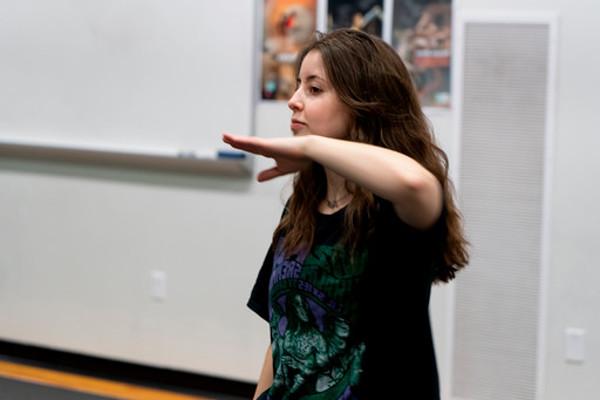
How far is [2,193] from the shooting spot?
3482 millimetres

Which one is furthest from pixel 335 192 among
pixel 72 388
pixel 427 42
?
pixel 72 388

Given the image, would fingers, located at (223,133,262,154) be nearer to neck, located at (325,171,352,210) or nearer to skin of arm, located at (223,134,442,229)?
skin of arm, located at (223,134,442,229)

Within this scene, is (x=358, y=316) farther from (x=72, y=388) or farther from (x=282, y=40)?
(x=72, y=388)

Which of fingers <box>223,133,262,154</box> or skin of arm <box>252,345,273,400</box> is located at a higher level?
fingers <box>223,133,262,154</box>

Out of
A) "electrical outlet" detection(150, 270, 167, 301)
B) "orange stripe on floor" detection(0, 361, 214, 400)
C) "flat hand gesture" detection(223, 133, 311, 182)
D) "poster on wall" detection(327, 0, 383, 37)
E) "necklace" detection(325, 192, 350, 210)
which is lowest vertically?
"orange stripe on floor" detection(0, 361, 214, 400)

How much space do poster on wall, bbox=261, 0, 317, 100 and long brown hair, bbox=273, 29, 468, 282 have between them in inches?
70.8

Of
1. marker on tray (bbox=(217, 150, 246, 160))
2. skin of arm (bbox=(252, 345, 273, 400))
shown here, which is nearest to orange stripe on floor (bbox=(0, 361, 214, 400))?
marker on tray (bbox=(217, 150, 246, 160))

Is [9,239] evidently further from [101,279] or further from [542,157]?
[542,157]

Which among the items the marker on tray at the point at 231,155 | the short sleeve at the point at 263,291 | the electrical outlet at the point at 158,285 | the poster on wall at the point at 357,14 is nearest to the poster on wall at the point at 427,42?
the poster on wall at the point at 357,14

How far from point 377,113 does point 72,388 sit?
2461 millimetres

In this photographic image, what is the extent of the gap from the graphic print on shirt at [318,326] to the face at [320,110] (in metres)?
0.17

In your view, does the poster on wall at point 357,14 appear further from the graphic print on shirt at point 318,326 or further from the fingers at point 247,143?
the fingers at point 247,143

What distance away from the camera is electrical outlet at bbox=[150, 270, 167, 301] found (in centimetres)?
321

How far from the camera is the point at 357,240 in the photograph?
1.07 m
